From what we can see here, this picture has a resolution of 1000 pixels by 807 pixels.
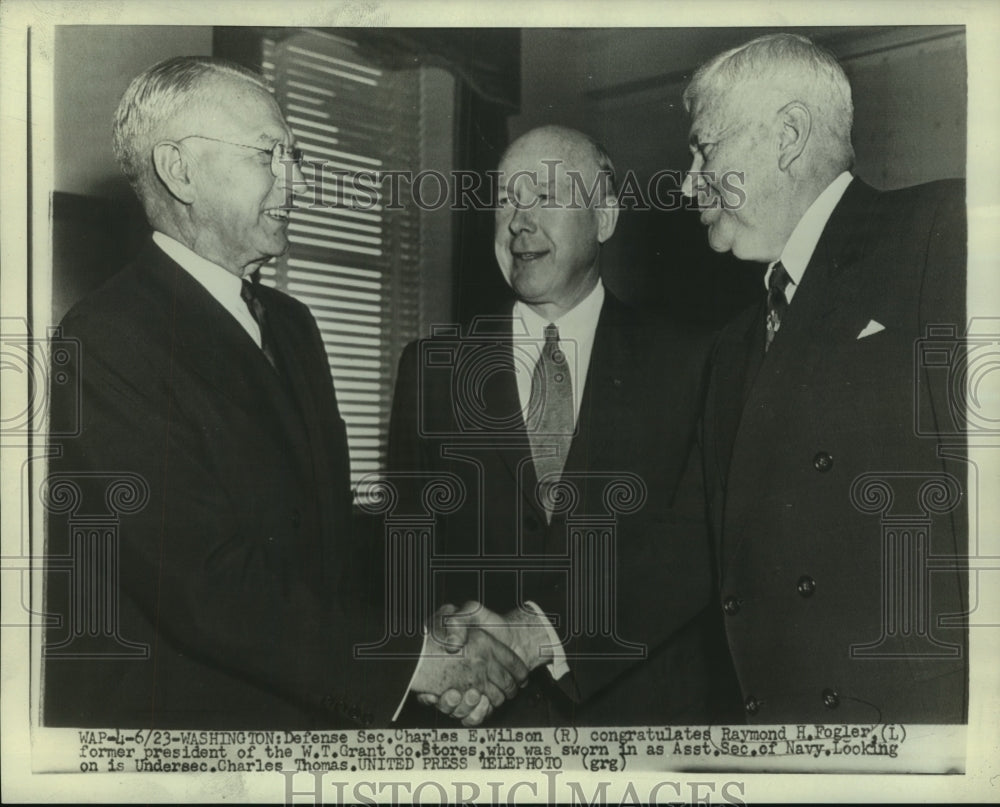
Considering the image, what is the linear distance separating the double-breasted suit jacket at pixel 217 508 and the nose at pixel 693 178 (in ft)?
2.91

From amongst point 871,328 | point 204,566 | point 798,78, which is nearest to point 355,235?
point 204,566

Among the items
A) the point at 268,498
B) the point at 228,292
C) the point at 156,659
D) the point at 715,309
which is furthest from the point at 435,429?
the point at 156,659

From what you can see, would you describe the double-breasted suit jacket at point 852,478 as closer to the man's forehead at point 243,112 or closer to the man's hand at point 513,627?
the man's hand at point 513,627

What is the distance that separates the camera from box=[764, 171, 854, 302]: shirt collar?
6.35 feet

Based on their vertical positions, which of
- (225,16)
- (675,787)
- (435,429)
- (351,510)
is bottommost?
(675,787)

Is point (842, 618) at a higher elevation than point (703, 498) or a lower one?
lower

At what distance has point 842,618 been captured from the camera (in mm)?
1950

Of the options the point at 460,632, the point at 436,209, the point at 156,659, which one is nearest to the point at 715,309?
the point at 436,209

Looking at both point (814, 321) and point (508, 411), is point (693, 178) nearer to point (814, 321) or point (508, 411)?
point (814, 321)

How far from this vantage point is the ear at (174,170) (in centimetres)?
196

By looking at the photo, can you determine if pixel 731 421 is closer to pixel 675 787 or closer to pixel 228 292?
pixel 675 787

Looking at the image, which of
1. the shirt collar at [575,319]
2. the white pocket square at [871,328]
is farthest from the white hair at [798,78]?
the shirt collar at [575,319]

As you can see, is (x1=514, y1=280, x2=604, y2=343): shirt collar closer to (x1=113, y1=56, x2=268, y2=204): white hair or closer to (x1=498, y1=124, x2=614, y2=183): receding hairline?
(x1=498, y1=124, x2=614, y2=183): receding hairline

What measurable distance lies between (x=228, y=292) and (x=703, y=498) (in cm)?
114
